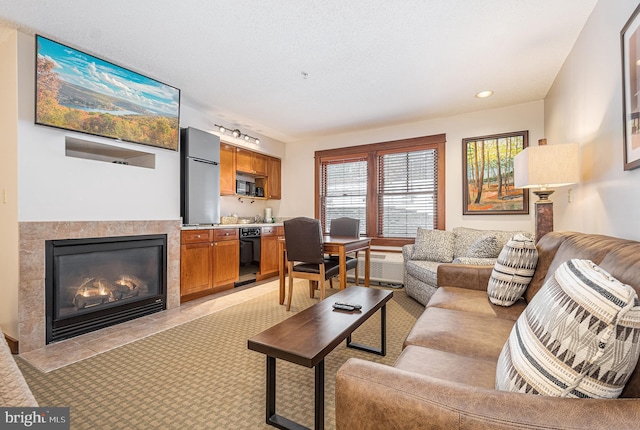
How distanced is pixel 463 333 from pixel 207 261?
3.26m

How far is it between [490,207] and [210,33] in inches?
153

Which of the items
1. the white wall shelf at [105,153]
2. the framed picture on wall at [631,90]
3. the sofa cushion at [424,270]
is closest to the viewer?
the framed picture on wall at [631,90]

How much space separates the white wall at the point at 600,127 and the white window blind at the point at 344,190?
113 inches

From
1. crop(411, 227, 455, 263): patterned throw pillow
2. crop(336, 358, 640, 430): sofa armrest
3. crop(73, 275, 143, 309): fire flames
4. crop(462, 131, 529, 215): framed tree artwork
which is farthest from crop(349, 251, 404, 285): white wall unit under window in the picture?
crop(336, 358, 640, 430): sofa armrest

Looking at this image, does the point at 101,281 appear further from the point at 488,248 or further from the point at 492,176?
the point at 492,176

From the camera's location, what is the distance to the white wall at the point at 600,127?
1.71 m

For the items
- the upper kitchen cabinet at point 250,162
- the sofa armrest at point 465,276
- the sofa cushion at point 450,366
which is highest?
the upper kitchen cabinet at point 250,162

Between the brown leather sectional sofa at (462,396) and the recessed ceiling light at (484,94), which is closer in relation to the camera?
the brown leather sectional sofa at (462,396)

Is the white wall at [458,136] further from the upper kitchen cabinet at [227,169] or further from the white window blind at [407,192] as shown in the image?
the upper kitchen cabinet at [227,169]

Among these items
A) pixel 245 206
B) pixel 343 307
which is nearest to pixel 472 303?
pixel 343 307

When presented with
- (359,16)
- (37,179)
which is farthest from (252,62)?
(37,179)

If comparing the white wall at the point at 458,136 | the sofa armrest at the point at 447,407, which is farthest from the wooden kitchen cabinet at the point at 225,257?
the sofa armrest at the point at 447,407

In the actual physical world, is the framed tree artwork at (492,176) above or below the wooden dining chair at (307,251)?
above

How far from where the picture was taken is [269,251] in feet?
16.3
